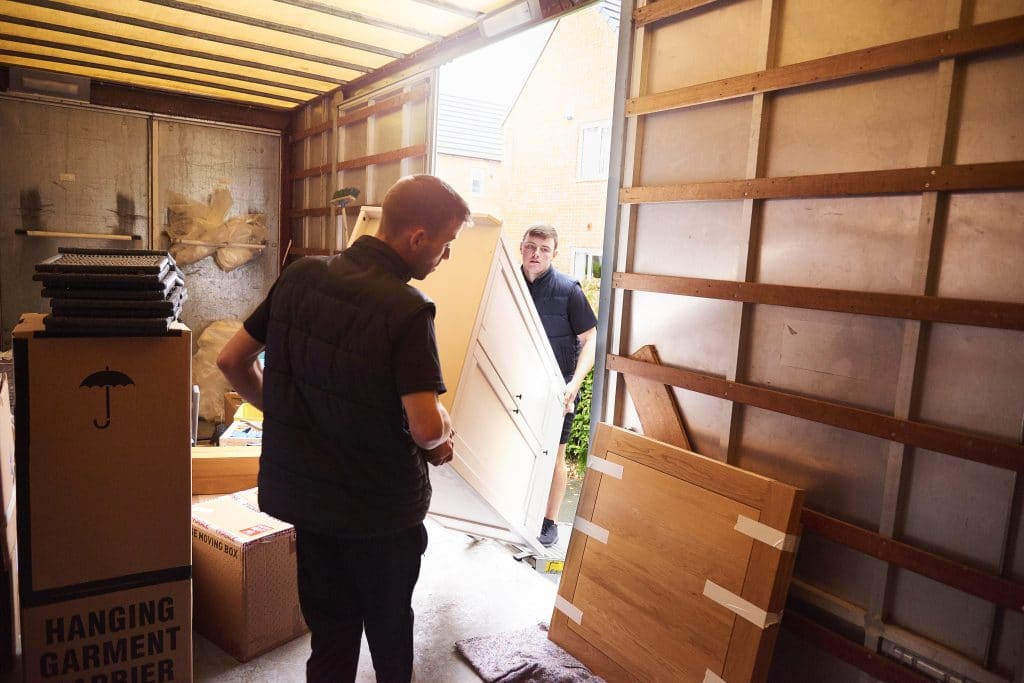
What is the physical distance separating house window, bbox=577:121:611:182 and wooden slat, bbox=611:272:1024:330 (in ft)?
33.5

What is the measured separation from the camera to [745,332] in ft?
8.04

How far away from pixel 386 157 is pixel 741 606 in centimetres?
408

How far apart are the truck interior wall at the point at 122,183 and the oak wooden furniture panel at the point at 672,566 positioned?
540 centimetres

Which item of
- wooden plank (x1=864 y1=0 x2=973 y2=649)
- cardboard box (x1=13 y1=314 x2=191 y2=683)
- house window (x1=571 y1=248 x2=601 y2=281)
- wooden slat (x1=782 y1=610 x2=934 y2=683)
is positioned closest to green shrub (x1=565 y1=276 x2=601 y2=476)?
wooden slat (x1=782 y1=610 x2=934 y2=683)

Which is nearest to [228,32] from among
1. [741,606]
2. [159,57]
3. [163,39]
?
[163,39]

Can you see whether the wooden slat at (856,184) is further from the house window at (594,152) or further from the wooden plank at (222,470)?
the house window at (594,152)

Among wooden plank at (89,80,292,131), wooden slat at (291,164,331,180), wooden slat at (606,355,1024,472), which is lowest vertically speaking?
wooden slat at (606,355,1024,472)

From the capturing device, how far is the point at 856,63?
2051mm

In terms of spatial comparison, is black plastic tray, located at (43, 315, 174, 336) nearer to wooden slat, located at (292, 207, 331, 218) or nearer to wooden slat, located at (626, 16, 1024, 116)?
wooden slat, located at (626, 16, 1024, 116)

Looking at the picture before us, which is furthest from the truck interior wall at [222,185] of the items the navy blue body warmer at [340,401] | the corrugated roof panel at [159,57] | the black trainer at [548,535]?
the navy blue body warmer at [340,401]

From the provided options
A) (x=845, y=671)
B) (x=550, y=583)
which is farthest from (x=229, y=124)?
(x=845, y=671)

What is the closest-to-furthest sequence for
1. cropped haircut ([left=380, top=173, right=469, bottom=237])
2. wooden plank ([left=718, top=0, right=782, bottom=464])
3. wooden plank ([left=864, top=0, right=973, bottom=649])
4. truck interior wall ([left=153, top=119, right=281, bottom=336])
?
cropped haircut ([left=380, top=173, right=469, bottom=237]) < wooden plank ([left=864, top=0, right=973, bottom=649]) < wooden plank ([left=718, top=0, right=782, bottom=464]) < truck interior wall ([left=153, top=119, right=281, bottom=336])

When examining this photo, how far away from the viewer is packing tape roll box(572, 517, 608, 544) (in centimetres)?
275

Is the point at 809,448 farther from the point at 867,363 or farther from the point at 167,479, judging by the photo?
the point at 167,479
